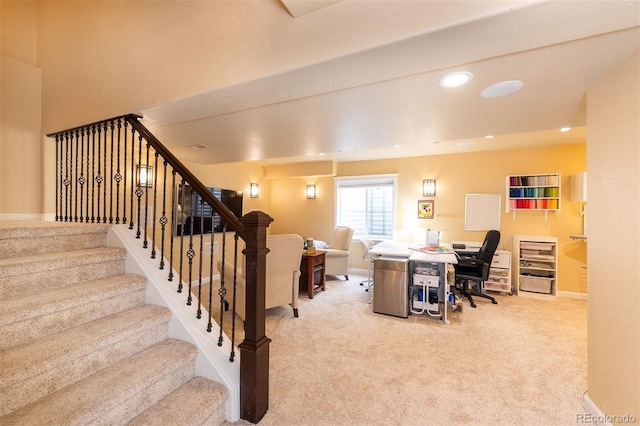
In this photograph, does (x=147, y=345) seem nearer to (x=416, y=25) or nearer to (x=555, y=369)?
(x=416, y=25)

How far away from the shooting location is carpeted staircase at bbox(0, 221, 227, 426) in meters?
1.14

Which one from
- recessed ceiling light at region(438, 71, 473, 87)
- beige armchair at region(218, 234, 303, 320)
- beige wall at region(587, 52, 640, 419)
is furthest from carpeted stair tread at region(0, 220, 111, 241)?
beige wall at region(587, 52, 640, 419)

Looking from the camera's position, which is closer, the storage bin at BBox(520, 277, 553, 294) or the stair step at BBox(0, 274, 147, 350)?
the stair step at BBox(0, 274, 147, 350)

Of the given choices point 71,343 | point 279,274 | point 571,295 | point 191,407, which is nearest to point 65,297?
point 71,343

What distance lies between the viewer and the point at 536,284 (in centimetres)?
424

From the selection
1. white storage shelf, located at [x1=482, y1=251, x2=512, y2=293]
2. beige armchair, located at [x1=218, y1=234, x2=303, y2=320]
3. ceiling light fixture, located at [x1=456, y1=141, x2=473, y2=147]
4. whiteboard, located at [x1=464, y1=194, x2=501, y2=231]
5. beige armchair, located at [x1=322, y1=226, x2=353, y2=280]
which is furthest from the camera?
beige armchair, located at [x1=322, y1=226, x2=353, y2=280]

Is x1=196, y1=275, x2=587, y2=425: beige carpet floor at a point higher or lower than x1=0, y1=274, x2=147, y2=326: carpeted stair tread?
lower

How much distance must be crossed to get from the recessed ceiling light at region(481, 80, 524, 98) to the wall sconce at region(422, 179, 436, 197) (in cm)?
331

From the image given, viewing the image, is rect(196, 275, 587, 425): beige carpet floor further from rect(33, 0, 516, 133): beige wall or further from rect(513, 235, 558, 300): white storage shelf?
rect(33, 0, 516, 133): beige wall

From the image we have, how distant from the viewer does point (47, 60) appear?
2.73 meters

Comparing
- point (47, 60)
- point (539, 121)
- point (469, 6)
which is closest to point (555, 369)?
point (539, 121)

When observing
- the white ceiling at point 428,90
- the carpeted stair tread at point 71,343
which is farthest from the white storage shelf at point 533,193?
the carpeted stair tread at point 71,343

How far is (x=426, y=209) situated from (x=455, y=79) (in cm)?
379

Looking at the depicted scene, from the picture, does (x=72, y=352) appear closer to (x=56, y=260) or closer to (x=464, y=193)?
(x=56, y=260)
